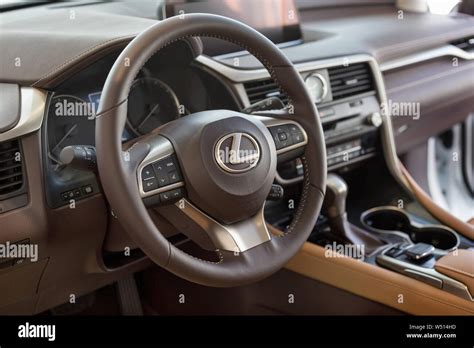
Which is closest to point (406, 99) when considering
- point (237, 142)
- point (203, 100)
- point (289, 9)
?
point (289, 9)

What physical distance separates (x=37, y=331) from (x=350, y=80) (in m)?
1.05

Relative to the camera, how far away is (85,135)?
127 cm

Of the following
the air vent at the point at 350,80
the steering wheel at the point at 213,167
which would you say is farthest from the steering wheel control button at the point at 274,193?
the air vent at the point at 350,80

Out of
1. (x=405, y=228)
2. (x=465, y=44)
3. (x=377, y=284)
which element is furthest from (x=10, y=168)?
(x=465, y=44)

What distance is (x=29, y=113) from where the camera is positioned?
1087 mm

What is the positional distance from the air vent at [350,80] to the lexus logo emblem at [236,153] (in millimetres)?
634

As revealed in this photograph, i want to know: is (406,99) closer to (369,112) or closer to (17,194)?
(369,112)

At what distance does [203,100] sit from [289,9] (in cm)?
57

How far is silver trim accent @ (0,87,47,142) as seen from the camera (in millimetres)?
1073
